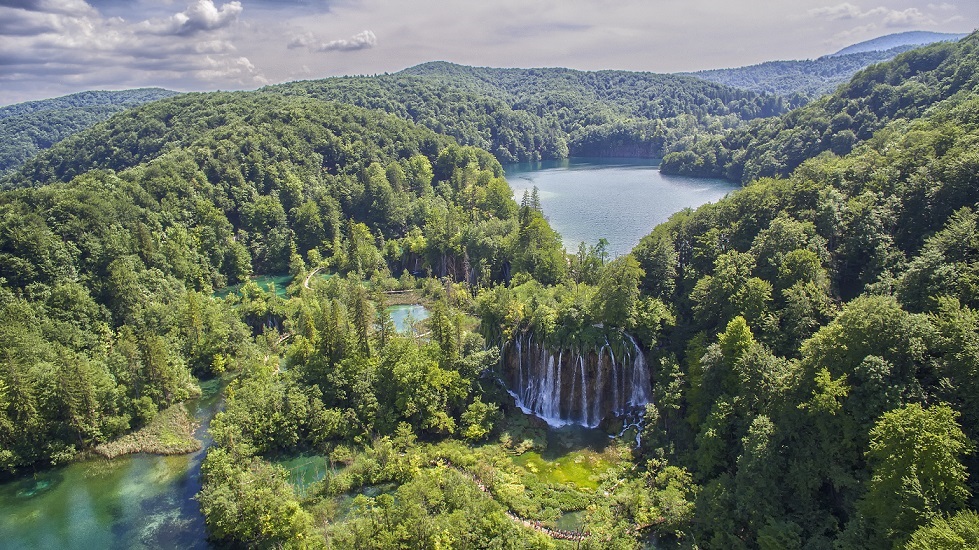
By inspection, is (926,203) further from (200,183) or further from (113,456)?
(200,183)

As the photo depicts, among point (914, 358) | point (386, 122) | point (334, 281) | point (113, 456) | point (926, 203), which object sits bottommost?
point (113, 456)

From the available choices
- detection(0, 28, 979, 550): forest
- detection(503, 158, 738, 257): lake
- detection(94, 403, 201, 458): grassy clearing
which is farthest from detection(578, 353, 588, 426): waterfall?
detection(503, 158, 738, 257): lake

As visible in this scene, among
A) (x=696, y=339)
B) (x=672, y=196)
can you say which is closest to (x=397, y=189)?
(x=672, y=196)

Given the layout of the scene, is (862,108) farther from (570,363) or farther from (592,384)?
(570,363)

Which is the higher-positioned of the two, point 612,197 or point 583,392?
point 612,197

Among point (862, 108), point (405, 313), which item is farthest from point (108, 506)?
point (862, 108)

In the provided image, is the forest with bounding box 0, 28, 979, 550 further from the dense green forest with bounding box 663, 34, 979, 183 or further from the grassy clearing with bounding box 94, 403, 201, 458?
the dense green forest with bounding box 663, 34, 979, 183

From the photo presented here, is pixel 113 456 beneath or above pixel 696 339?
beneath
